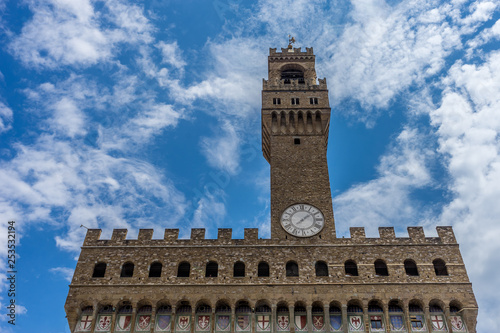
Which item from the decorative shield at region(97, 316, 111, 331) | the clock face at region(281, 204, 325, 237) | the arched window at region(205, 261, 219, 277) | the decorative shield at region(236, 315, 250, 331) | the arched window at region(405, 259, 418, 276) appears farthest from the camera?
the clock face at region(281, 204, 325, 237)

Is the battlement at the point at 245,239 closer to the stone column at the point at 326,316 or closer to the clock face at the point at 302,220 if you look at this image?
the clock face at the point at 302,220

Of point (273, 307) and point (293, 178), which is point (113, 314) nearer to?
point (273, 307)

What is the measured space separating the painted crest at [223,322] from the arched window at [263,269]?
3.78 meters

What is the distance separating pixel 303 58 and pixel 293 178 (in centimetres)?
1571

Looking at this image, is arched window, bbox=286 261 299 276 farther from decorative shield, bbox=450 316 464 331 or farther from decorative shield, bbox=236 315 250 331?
decorative shield, bbox=450 316 464 331

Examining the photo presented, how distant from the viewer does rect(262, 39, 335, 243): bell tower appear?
32844 millimetres

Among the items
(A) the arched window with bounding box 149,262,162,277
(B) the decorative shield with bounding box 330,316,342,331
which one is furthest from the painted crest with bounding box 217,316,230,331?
(B) the decorative shield with bounding box 330,316,342,331

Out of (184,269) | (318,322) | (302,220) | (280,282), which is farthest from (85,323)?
(302,220)

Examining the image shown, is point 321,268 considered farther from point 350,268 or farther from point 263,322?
point 263,322

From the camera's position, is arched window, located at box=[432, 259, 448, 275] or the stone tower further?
arched window, located at box=[432, 259, 448, 275]

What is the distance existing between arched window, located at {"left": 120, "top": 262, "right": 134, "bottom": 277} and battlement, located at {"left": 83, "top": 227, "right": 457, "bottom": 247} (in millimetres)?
1510

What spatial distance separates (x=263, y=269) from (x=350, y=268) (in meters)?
6.11

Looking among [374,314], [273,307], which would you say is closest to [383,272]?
[374,314]

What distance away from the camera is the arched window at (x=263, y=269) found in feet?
98.6
